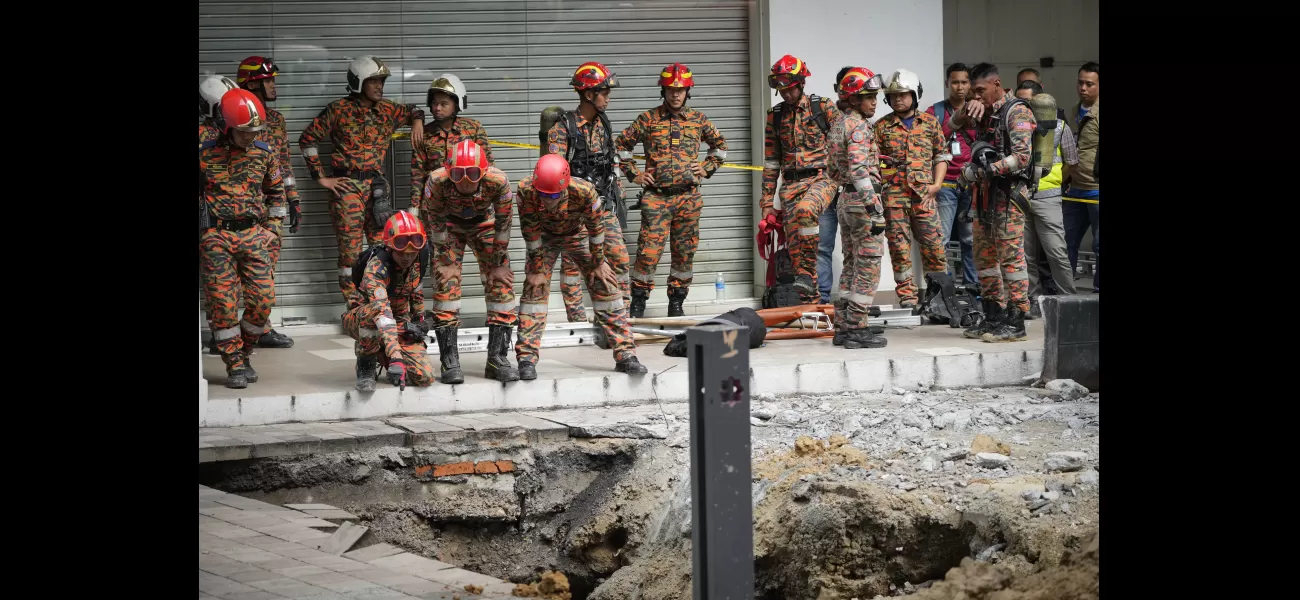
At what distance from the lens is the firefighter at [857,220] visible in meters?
10.0

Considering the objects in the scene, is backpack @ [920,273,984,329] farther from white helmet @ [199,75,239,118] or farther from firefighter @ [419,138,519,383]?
white helmet @ [199,75,239,118]

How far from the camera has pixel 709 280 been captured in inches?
541

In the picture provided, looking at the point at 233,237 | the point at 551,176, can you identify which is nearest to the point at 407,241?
the point at 551,176

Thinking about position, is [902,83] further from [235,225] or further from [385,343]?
[235,225]

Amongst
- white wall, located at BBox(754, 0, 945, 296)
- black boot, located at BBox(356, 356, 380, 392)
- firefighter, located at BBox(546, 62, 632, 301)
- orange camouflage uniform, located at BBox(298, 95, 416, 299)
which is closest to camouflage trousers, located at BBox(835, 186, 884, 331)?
firefighter, located at BBox(546, 62, 632, 301)

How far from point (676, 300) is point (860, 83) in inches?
109

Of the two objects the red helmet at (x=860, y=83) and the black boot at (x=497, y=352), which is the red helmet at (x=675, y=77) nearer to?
the red helmet at (x=860, y=83)

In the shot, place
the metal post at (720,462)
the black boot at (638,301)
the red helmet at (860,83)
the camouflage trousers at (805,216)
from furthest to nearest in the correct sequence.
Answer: the black boot at (638,301) < the camouflage trousers at (805,216) < the red helmet at (860,83) < the metal post at (720,462)

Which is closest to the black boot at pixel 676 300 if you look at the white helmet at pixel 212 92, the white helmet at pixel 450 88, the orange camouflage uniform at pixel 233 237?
the white helmet at pixel 450 88

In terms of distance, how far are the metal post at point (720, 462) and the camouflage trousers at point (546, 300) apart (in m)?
4.71

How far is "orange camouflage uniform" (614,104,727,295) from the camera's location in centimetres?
1187

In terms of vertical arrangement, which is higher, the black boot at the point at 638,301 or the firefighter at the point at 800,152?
the firefighter at the point at 800,152

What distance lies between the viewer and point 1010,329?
10492 millimetres
